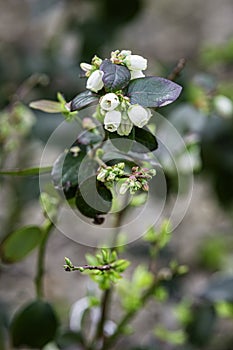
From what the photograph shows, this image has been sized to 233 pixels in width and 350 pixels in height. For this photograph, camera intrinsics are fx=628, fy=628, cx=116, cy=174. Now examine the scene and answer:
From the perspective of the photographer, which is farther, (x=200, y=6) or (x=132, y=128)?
(x=200, y=6)

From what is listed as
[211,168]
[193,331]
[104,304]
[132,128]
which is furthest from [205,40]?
[132,128]


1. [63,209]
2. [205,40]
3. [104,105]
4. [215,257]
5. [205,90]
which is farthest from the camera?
[205,40]

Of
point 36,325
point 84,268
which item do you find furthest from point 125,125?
point 36,325

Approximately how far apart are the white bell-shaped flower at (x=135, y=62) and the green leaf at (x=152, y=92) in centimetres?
1

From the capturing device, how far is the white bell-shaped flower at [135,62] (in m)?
0.53

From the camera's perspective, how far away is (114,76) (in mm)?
516

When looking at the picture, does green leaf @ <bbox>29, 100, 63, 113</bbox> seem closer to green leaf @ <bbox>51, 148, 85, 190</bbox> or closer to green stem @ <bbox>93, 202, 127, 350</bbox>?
green leaf @ <bbox>51, 148, 85, 190</bbox>

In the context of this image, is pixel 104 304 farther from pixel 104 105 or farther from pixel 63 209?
pixel 104 105

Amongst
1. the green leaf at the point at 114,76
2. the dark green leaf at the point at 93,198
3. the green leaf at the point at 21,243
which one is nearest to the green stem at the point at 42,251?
the green leaf at the point at 21,243

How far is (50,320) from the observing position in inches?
30.9

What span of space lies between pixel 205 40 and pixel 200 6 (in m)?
0.18

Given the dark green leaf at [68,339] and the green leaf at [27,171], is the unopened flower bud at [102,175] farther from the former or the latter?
the dark green leaf at [68,339]

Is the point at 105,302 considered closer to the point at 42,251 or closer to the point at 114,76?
the point at 42,251

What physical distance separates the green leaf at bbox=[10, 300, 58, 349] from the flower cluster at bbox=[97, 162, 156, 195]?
31cm
